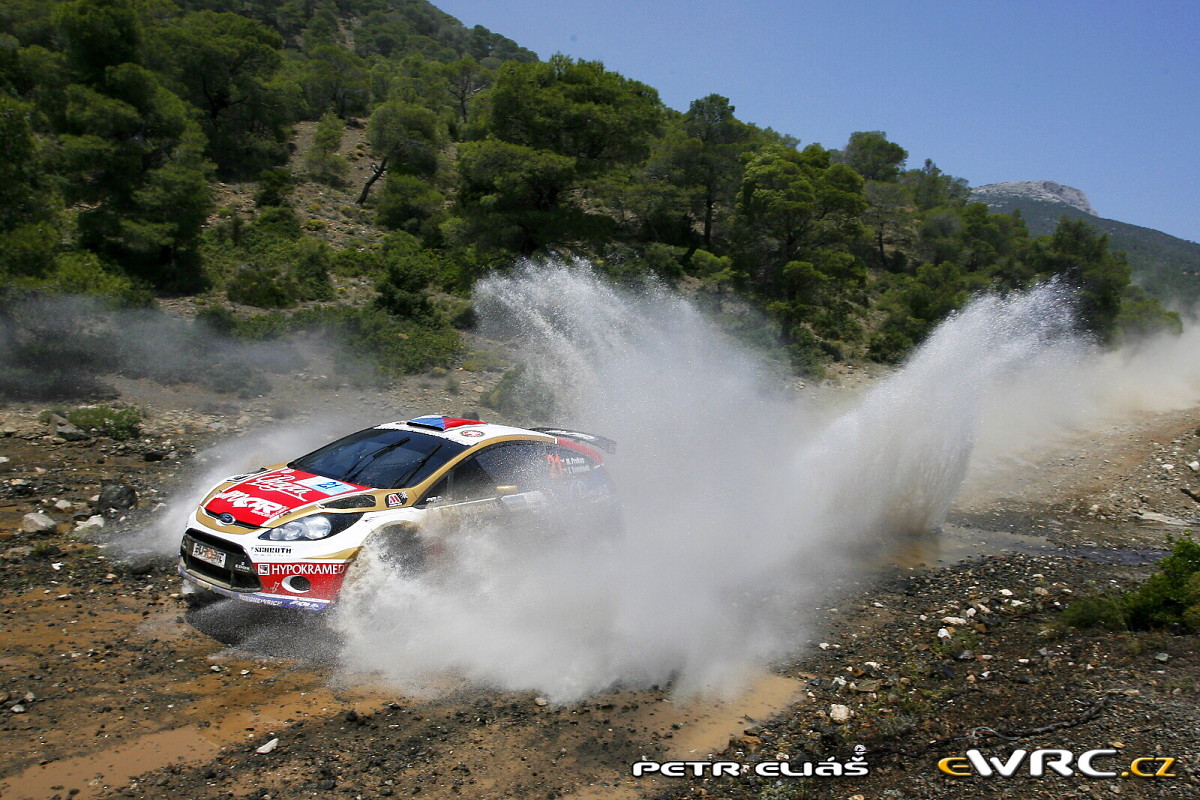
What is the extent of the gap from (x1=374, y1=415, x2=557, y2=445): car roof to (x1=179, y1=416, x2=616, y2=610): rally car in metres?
0.01

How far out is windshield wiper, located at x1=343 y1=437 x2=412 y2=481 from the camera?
276 inches

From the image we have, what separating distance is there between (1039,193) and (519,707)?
14060 centimetres

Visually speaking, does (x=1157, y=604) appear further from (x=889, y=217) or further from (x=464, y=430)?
(x=889, y=217)

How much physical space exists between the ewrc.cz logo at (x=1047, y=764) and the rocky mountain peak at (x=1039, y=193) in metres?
127

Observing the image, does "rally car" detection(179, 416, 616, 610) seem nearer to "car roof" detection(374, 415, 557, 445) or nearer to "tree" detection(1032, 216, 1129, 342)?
"car roof" detection(374, 415, 557, 445)

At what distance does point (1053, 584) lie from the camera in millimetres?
8680

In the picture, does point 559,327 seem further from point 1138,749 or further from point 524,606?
point 1138,749

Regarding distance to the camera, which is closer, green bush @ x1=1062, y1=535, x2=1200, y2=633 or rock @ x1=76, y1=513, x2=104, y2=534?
green bush @ x1=1062, y1=535, x2=1200, y2=633

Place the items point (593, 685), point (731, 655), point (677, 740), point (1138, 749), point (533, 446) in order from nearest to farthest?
point (1138, 749), point (677, 740), point (593, 685), point (731, 655), point (533, 446)

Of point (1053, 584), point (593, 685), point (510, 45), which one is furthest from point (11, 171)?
point (510, 45)

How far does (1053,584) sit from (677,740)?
225 inches

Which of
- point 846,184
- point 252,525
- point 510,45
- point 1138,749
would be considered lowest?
point 252,525

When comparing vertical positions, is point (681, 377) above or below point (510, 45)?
below

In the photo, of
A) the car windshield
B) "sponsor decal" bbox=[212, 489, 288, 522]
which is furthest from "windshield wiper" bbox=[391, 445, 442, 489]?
"sponsor decal" bbox=[212, 489, 288, 522]
